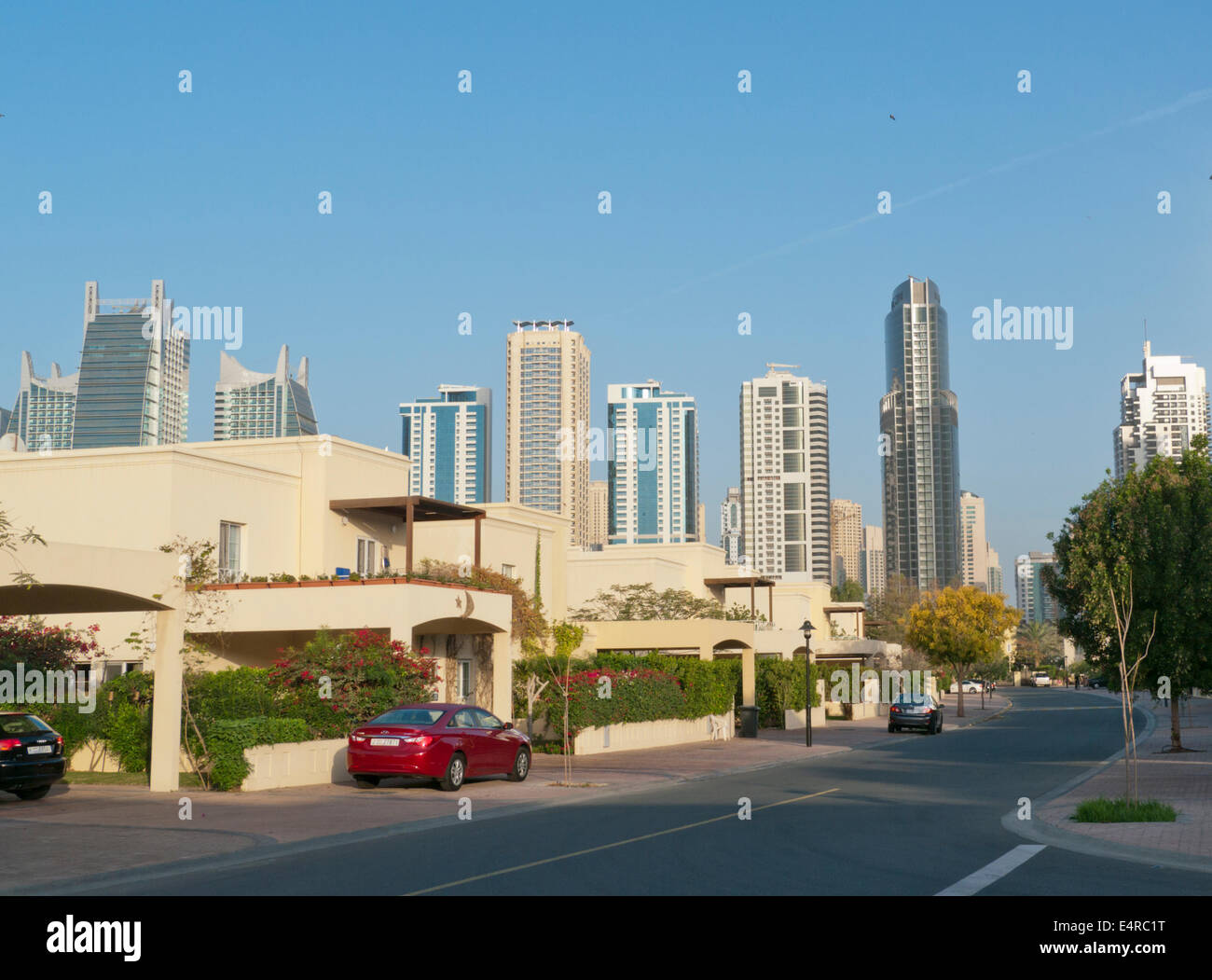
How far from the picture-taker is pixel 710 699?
38.3 m

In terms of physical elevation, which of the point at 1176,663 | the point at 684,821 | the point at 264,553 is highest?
the point at 264,553

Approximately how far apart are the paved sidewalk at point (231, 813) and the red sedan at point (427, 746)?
38 centimetres

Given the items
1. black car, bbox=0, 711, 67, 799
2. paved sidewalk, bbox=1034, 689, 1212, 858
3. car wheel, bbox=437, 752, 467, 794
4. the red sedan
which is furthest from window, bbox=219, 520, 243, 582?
paved sidewalk, bbox=1034, 689, 1212, 858

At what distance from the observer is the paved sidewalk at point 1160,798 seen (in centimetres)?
1339

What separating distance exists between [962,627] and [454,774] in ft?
142

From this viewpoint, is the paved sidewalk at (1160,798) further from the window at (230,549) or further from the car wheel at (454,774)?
the window at (230,549)

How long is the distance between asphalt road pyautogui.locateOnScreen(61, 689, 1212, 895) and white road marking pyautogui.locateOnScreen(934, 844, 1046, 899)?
0.05m

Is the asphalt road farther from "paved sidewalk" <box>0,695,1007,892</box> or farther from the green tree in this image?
the green tree

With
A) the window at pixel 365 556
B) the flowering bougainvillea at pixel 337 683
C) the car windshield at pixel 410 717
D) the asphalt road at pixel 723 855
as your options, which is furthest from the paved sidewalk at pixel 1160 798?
the window at pixel 365 556

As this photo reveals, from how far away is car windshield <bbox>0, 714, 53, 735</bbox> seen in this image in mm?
18078

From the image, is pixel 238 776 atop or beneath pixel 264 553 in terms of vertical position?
beneath
